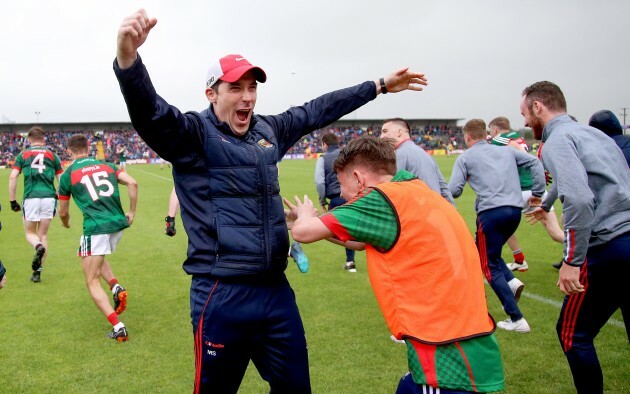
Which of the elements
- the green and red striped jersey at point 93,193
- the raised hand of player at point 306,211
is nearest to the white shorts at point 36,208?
the green and red striped jersey at point 93,193

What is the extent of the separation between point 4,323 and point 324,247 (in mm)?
6334

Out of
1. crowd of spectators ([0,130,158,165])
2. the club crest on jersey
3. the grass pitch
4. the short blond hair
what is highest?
crowd of spectators ([0,130,158,165])

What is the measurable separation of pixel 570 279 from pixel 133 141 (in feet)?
240

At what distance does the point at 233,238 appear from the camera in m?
3.17

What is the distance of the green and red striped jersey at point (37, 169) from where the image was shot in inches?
397

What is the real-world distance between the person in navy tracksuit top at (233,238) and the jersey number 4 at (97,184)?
4013mm

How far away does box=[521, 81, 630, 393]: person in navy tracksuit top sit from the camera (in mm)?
3793

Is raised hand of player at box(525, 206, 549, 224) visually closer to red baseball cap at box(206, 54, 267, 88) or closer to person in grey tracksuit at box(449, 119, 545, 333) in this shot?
person in grey tracksuit at box(449, 119, 545, 333)

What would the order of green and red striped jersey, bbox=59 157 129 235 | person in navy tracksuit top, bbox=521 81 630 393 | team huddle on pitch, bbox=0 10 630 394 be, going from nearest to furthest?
team huddle on pitch, bbox=0 10 630 394, person in navy tracksuit top, bbox=521 81 630 393, green and red striped jersey, bbox=59 157 129 235

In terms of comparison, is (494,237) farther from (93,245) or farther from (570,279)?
(93,245)

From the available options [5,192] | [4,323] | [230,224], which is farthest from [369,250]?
[5,192]

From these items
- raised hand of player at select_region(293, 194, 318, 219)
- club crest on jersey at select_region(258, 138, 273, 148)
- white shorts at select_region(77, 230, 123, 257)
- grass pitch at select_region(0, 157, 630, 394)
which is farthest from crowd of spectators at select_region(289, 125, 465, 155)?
raised hand of player at select_region(293, 194, 318, 219)

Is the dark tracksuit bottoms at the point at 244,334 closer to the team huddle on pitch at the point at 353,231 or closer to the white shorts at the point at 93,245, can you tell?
the team huddle on pitch at the point at 353,231

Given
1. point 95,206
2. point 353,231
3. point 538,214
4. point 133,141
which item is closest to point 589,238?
point 538,214
